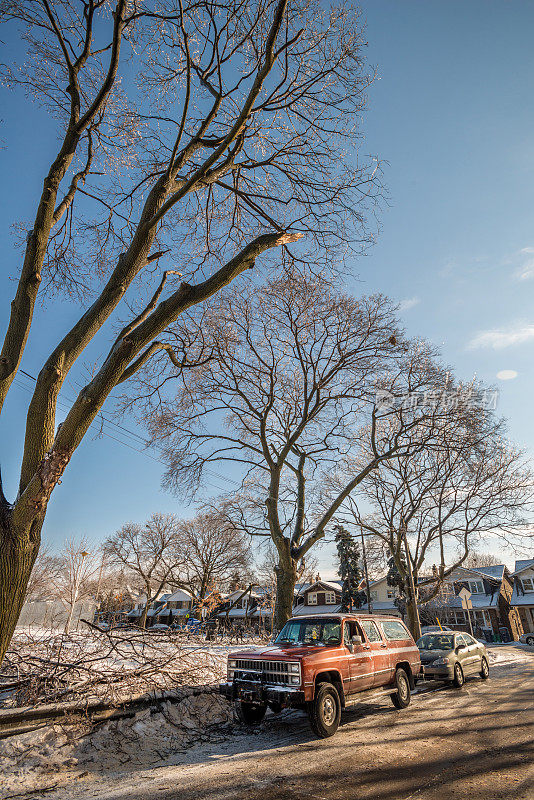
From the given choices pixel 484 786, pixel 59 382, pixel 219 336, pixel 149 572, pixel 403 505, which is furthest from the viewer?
pixel 149 572

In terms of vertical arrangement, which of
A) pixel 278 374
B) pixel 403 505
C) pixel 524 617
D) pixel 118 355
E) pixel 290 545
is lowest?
pixel 524 617

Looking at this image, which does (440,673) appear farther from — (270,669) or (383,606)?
(383,606)

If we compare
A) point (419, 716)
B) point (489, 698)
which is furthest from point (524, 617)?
point (419, 716)

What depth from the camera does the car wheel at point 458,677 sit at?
1206 cm

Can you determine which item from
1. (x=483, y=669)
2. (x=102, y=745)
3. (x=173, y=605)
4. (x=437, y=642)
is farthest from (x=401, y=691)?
(x=173, y=605)

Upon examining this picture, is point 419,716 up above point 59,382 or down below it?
below

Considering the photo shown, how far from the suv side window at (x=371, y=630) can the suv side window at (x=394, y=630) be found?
0.41m

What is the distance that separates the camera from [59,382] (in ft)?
15.5

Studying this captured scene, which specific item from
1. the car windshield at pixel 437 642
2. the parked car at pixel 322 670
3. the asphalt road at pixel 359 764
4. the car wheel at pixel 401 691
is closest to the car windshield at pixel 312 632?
the parked car at pixel 322 670

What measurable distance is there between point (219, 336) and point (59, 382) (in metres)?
9.33

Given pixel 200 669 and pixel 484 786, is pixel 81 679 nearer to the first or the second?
pixel 200 669

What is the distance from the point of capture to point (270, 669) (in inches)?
270

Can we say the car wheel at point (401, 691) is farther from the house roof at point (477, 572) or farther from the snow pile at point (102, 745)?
the house roof at point (477, 572)

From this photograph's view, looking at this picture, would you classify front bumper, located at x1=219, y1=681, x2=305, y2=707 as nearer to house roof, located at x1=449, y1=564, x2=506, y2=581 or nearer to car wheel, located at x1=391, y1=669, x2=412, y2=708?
car wheel, located at x1=391, y1=669, x2=412, y2=708
